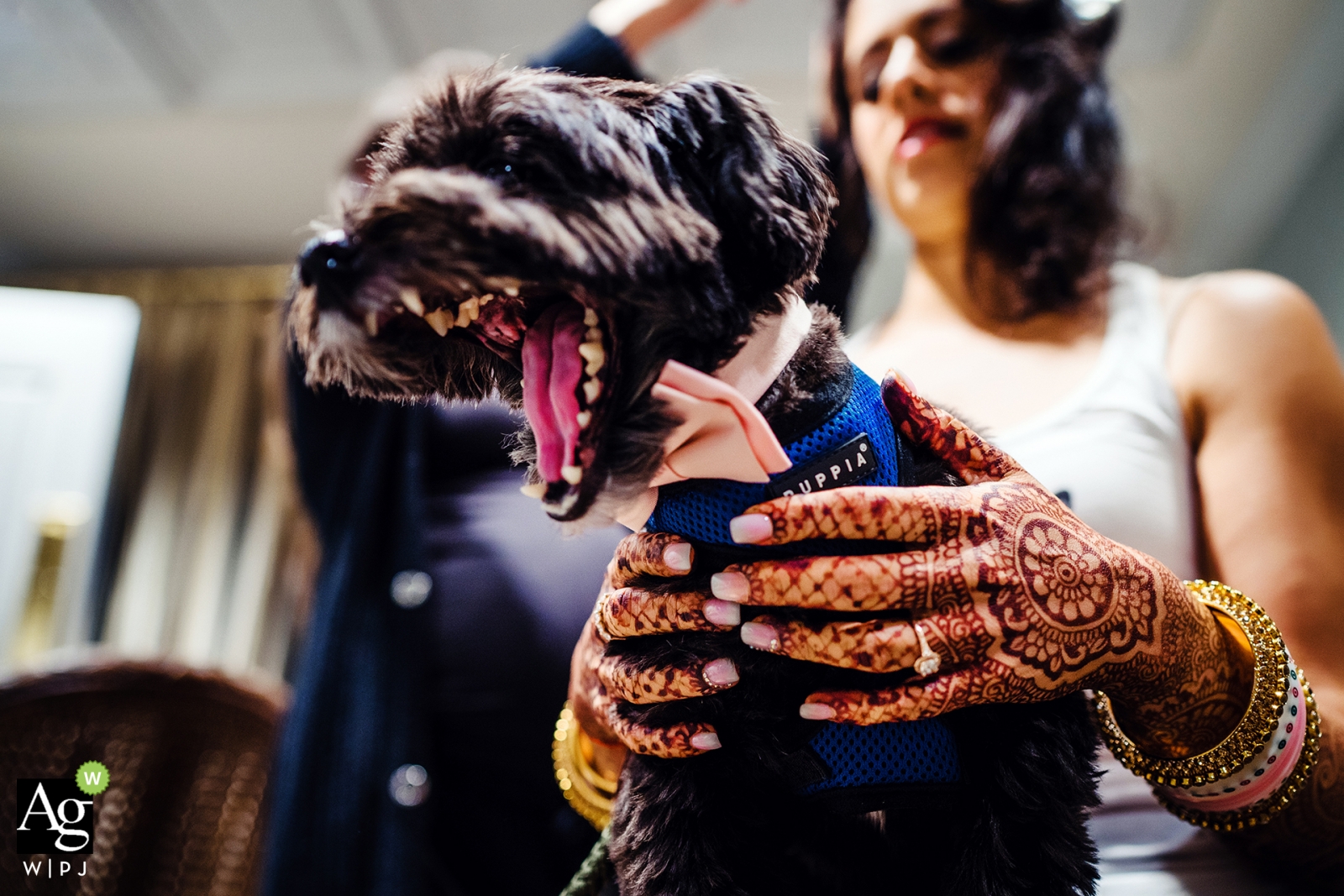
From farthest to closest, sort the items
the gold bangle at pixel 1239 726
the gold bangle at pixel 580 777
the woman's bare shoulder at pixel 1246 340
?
the woman's bare shoulder at pixel 1246 340 → the gold bangle at pixel 580 777 → the gold bangle at pixel 1239 726

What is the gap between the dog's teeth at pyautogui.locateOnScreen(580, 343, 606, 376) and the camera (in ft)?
1.69

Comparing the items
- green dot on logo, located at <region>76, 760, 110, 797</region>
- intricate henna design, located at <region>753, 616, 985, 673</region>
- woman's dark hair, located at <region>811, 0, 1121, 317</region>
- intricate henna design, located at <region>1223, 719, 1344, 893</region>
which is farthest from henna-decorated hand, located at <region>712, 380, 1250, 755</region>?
green dot on logo, located at <region>76, 760, 110, 797</region>

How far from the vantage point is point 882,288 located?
1294 mm

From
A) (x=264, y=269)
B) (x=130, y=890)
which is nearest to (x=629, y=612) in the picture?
(x=130, y=890)

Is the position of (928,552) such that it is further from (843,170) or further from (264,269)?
(264,269)

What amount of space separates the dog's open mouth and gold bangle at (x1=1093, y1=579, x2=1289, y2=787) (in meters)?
0.46

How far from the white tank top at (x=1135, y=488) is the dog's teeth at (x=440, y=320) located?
499 mm

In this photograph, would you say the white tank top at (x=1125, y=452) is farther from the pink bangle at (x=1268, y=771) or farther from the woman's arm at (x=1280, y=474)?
the pink bangle at (x=1268, y=771)

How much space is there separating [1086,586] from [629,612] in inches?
12.6

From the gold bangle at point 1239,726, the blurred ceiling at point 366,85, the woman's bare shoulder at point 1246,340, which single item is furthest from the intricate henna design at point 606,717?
the blurred ceiling at point 366,85

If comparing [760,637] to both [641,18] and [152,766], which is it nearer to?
[641,18]

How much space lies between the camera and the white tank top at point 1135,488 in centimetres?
68

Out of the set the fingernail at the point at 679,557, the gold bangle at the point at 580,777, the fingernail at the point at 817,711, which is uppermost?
the fingernail at the point at 679,557

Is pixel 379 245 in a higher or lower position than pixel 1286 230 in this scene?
lower
